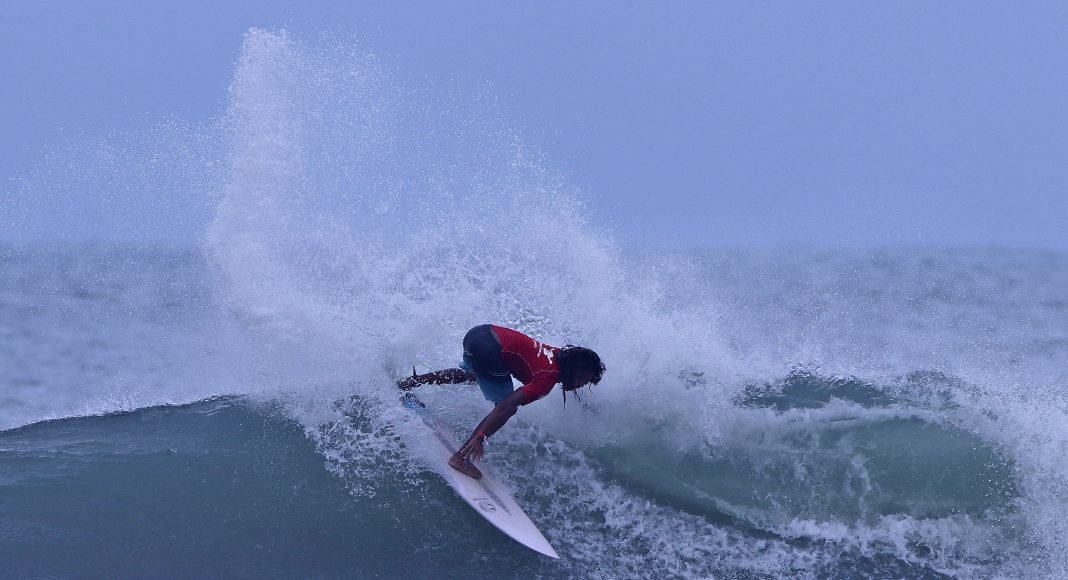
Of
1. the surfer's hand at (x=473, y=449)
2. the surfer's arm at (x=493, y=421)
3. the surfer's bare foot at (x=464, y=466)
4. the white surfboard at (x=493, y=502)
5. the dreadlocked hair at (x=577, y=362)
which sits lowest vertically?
the white surfboard at (x=493, y=502)

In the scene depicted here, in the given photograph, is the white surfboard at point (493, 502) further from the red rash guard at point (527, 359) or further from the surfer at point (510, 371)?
the red rash guard at point (527, 359)

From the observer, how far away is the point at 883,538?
5012 millimetres

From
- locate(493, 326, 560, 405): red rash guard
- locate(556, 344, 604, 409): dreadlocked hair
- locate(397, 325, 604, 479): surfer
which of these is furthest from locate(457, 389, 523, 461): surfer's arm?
locate(556, 344, 604, 409): dreadlocked hair

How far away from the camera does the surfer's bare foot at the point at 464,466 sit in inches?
201

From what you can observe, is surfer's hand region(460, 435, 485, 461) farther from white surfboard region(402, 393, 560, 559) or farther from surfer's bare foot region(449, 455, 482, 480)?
white surfboard region(402, 393, 560, 559)

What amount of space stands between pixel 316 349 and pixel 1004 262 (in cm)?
1237

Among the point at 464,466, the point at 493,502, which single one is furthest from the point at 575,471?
the point at 464,466

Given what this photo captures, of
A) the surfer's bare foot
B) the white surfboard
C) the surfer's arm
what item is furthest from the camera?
the surfer's bare foot

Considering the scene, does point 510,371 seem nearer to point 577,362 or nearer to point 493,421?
point 493,421

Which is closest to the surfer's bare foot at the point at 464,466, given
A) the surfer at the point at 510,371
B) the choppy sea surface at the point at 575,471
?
the surfer at the point at 510,371

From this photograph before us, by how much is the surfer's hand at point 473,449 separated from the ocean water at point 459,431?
35 cm

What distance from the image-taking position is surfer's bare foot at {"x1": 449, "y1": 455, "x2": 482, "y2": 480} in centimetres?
509

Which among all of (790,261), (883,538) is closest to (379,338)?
(883,538)

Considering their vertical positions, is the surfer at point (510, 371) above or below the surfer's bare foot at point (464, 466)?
above
